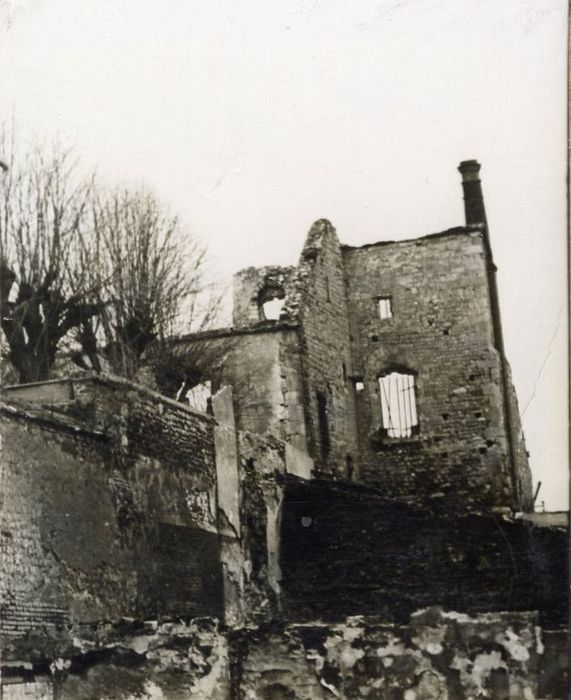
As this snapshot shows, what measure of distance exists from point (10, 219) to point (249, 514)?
17.0 ft

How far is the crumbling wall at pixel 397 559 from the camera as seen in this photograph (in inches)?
543

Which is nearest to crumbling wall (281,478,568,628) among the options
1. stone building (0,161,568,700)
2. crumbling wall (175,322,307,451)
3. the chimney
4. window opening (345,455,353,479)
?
stone building (0,161,568,700)

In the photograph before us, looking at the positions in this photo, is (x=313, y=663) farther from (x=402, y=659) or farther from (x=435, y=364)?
(x=435, y=364)

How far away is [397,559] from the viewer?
47.4 feet

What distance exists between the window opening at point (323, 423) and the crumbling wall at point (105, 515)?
495 cm

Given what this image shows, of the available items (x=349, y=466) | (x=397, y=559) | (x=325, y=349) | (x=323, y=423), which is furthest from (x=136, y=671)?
(x=325, y=349)

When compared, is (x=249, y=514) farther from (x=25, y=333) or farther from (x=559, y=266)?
(x=559, y=266)

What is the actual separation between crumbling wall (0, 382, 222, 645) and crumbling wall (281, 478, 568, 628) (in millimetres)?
1956

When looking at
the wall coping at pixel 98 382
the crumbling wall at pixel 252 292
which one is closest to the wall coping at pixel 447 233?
the crumbling wall at pixel 252 292

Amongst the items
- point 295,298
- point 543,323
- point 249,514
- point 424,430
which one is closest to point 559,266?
point 543,323

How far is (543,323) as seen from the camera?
9.43m

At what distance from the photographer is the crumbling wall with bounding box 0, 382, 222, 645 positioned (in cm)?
962

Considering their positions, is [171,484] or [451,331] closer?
[171,484]

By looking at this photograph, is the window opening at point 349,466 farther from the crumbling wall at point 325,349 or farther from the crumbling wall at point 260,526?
the crumbling wall at point 260,526
